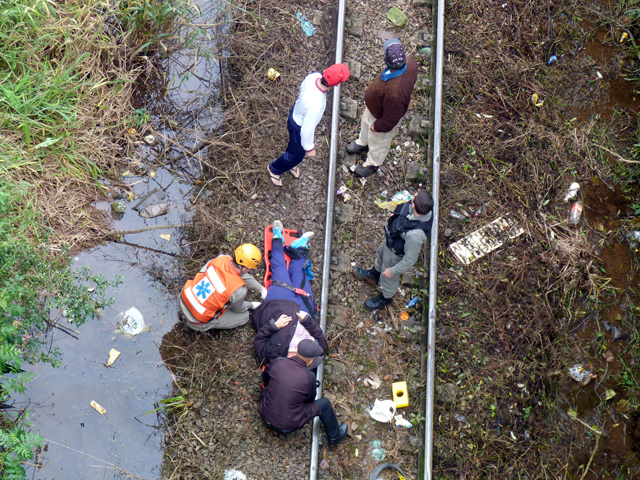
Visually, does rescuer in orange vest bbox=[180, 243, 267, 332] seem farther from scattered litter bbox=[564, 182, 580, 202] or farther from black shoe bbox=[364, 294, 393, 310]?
scattered litter bbox=[564, 182, 580, 202]

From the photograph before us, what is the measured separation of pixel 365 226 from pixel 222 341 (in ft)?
7.25

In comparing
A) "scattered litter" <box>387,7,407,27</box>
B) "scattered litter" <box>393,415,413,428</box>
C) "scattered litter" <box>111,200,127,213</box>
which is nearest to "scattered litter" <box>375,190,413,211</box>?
"scattered litter" <box>393,415,413,428</box>

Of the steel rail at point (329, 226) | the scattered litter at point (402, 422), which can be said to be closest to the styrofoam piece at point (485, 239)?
the steel rail at point (329, 226)

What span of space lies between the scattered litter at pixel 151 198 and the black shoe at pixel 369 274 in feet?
8.38

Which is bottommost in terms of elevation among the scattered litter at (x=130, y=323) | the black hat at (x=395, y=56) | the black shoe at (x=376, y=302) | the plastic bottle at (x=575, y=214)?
the black shoe at (x=376, y=302)

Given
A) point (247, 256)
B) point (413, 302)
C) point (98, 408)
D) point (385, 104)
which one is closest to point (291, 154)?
point (385, 104)

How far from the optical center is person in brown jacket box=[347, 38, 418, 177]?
4.81m

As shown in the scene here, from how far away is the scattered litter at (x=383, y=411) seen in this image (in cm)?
500

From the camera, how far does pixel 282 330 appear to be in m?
4.67

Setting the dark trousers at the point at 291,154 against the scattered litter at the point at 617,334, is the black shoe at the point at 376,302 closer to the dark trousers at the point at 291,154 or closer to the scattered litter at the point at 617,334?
the dark trousers at the point at 291,154

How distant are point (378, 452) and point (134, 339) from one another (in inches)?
115

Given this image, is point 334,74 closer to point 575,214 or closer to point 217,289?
point 217,289

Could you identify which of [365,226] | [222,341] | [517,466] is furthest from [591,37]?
[222,341]

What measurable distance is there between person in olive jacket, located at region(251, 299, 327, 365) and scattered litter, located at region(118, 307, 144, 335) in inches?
52.0
